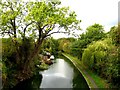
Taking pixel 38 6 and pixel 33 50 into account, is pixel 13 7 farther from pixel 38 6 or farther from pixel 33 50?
pixel 33 50

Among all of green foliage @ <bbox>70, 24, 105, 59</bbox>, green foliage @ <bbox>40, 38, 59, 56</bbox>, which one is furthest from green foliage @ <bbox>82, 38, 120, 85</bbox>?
green foliage @ <bbox>40, 38, 59, 56</bbox>

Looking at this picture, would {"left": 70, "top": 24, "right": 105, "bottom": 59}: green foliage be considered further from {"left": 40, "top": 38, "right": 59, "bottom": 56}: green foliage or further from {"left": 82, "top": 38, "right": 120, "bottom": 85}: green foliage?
{"left": 40, "top": 38, "right": 59, "bottom": 56}: green foliage

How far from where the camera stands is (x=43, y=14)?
26.6 meters

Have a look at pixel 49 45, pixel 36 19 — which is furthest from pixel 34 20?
pixel 49 45

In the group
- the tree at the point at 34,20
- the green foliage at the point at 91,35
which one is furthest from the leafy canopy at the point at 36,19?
the green foliage at the point at 91,35

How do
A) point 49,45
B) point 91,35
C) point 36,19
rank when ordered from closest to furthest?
point 36,19 < point 91,35 < point 49,45

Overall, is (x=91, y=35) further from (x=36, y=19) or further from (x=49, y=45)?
(x=49, y=45)

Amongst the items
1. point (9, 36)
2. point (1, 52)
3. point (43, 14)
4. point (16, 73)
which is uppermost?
point (43, 14)

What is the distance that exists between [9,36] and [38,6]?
537 centimetres

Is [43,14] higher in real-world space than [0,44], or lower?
higher

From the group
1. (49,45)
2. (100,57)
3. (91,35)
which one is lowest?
(100,57)

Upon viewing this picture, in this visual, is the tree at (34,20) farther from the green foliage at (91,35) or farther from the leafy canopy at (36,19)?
the green foliage at (91,35)

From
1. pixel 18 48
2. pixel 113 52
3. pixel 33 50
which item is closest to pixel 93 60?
pixel 33 50

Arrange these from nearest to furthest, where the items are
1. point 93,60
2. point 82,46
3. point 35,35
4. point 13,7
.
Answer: point 13,7 → point 35,35 → point 93,60 → point 82,46
